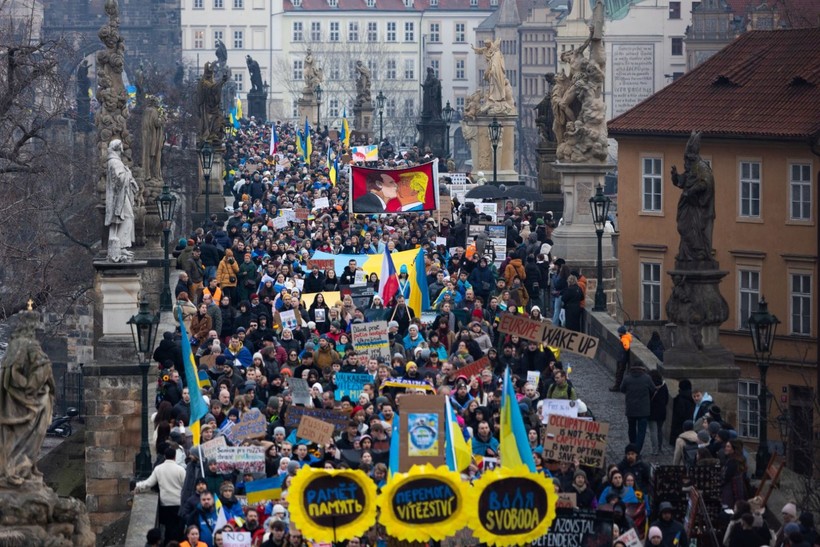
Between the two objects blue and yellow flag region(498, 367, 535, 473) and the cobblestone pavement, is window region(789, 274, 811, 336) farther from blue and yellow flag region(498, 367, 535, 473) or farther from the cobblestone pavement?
blue and yellow flag region(498, 367, 535, 473)

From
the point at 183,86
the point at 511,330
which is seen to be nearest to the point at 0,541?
the point at 511,330

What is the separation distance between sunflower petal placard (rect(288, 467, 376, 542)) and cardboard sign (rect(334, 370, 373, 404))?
6211 mm

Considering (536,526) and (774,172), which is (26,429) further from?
(774,172)

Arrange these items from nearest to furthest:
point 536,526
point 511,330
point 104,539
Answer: point 536,526 < point 104,539 < point 511,330

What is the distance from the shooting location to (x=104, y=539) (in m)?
23.3

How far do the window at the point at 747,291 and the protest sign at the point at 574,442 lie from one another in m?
26.8

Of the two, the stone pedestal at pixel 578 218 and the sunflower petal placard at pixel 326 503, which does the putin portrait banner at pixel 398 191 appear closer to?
the stone pedestal at pixel 578 218

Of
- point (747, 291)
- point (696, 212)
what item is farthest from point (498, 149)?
point (696, 212)

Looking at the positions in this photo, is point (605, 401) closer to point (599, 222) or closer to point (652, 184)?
point (599, 222)

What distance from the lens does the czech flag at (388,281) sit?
30344 millimetres

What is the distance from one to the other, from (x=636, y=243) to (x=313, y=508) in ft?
110

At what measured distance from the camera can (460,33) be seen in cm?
15775

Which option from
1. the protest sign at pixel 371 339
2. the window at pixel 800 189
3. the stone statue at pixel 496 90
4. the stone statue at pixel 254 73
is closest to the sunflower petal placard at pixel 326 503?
the protest sign at pixel 371 339

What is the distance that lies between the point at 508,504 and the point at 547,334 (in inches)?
341
